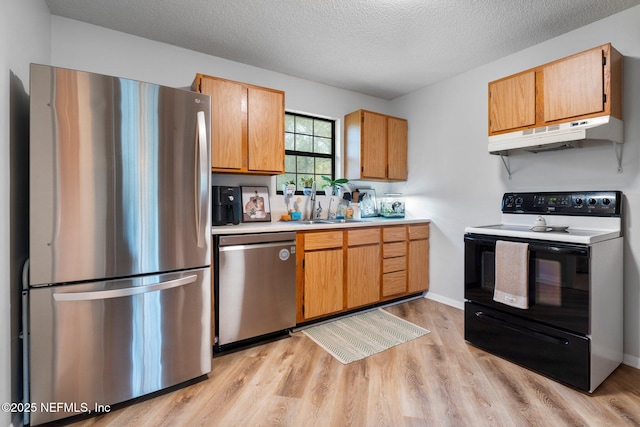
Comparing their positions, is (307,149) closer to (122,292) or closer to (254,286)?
(254,286)

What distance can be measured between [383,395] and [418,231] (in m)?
2.06

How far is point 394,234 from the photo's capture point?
3285 mm

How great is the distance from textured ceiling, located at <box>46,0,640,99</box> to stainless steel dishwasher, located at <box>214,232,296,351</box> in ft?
5.42

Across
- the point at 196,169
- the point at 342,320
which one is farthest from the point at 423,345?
the point at 196,169

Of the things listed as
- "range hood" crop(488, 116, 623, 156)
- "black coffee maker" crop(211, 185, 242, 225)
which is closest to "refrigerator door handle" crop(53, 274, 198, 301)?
"black coffee maker" crop(211, 185, 242, 225)

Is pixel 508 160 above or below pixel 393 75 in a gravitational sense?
below

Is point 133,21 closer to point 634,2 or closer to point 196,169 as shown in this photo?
point 196,169

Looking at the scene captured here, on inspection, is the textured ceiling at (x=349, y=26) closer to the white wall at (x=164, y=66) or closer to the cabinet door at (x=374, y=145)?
the white wall at (x=164, y=66)

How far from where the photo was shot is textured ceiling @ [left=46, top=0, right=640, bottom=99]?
6.94 feet

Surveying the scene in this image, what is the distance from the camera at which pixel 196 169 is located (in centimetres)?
189

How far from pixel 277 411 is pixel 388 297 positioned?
188cm

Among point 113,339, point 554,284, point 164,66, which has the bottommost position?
point 113,339

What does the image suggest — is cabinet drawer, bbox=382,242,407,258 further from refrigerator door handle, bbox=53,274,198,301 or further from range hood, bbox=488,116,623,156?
refrigerator door handle, bbox=53,274,198,301

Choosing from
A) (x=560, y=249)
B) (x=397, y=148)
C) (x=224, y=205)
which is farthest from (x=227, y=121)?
(x=560, y=249)
